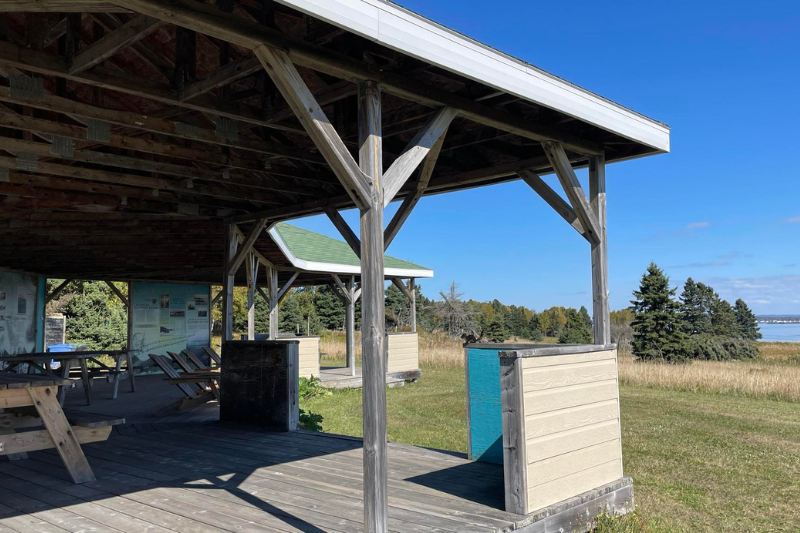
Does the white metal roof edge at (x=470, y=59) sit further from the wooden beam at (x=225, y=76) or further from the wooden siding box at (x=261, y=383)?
the wooden siding box at (x=261, y=383)

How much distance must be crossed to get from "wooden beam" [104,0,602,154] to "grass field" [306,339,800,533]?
3.41 meters

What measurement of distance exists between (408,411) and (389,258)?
25.9 feet

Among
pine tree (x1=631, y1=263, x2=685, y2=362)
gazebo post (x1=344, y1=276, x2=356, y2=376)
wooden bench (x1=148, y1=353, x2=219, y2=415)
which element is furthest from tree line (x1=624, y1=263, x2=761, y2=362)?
wooden bench (x1=148, y1=353, x2=219, y2=415)

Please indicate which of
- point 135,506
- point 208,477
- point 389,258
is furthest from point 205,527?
point 389,258

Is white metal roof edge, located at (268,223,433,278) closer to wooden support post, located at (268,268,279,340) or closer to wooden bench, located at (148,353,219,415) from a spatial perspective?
wooden support post, located at (268,268,279,340)

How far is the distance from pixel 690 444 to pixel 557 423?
19.7ft

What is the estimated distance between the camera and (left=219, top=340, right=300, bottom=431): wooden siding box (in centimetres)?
750

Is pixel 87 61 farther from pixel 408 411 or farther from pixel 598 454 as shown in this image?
pixel 408 411

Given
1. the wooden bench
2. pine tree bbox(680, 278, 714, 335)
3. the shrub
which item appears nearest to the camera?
the wooden bench

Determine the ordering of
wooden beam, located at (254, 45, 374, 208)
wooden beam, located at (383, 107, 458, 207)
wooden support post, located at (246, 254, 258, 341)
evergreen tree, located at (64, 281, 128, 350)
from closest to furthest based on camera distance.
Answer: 1. wooden beam, located at (254, 45, 374, 208)
2. wooden beam, located at (383, 107, 458, 207)
3. wooden support post, located at (246, 254, 258, 341)
4. evergreen tree, located at (64, 281, 128, 350)

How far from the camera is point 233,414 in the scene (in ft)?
26.7

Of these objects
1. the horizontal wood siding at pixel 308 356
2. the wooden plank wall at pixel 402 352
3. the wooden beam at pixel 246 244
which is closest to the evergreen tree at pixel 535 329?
the wooden plank wall at pixel 402 352

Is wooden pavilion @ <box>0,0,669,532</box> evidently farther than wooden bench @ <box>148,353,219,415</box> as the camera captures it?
No

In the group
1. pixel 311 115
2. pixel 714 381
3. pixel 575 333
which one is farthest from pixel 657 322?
pixel 311 115
